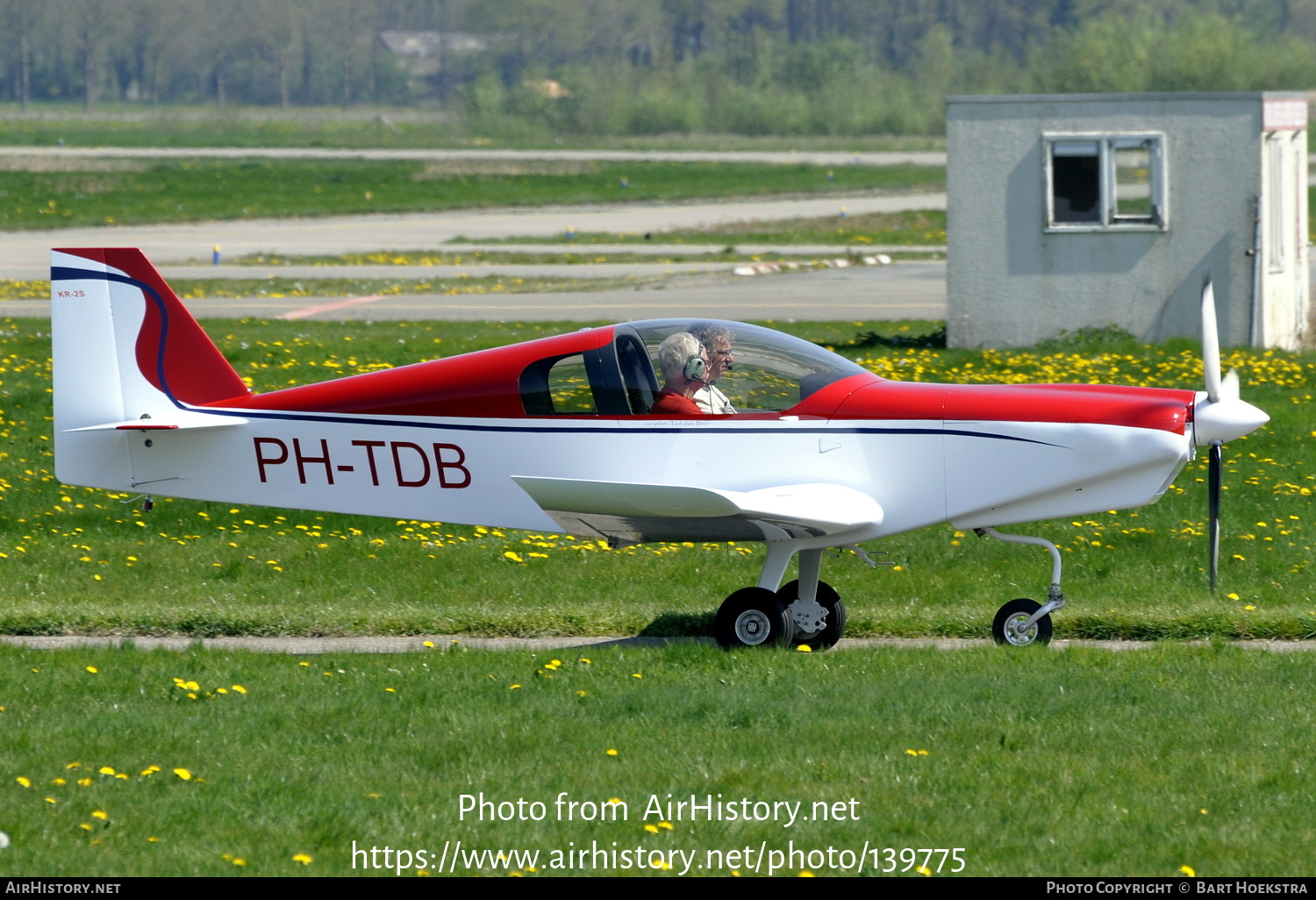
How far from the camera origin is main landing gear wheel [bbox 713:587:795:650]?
26.9 feet

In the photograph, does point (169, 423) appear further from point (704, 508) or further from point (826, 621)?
point (826, 621)

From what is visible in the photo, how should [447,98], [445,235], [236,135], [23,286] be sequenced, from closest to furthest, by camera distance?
[23,286] → [445,235] → [236,135] → [447,98]

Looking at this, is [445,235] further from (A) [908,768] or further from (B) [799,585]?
(A) [908,768]

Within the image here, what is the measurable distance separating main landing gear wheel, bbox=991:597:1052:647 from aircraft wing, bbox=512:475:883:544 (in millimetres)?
1002

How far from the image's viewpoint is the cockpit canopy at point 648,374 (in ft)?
26.4

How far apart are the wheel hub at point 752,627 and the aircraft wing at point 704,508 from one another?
0.43m

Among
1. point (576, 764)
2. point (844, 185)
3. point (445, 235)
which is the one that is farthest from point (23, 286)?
point (844, 185)

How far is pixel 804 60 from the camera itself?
10894cm

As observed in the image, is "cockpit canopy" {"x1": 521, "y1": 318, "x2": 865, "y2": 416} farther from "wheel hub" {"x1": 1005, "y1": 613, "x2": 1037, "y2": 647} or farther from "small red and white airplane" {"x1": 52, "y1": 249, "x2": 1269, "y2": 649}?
"wheel hub" {"x1": 1005, "y1": 613, "x2": 1037, "y2": 647}

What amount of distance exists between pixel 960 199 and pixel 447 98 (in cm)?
14162

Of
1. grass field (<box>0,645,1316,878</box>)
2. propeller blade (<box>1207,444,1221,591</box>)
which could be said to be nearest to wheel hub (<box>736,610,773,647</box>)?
grass field (<box>0,645,1316,878</box>)

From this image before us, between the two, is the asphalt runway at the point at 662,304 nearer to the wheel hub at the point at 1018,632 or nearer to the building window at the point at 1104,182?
the building window at the point at 1104,182

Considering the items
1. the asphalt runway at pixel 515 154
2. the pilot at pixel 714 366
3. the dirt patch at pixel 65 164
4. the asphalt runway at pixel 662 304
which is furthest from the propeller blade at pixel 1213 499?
the asphalt runway at pixel 515 154

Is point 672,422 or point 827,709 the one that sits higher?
point 672,422
